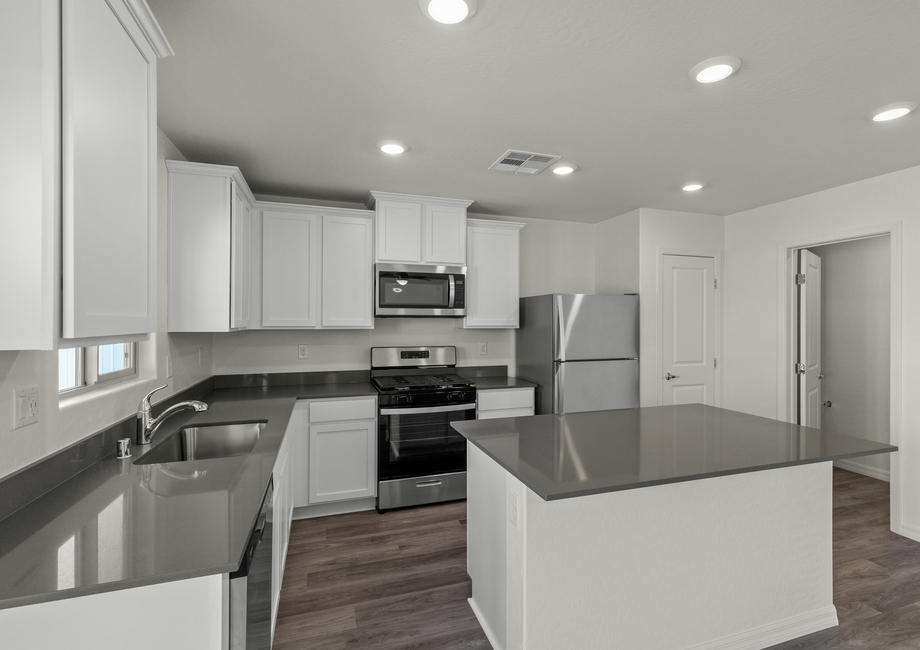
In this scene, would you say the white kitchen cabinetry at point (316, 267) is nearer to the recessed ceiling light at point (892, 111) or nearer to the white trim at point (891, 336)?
the recessed ceiling light at point (892, 111)

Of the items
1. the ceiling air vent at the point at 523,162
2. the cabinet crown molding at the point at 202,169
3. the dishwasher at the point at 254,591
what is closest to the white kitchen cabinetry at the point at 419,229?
the ceiling air vent at the point at 523,162

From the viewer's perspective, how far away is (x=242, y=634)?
119 centimetres

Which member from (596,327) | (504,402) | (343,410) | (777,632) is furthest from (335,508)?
(777,632)

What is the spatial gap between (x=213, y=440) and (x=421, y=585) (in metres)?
1.29

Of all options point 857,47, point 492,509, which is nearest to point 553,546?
point 492,509

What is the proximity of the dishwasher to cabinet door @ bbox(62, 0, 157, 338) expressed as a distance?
670 mm

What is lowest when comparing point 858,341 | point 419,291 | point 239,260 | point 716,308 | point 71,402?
point 71,402

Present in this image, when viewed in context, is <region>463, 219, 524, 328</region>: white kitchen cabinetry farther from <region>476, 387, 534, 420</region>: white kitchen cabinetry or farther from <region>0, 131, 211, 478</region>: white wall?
<region>0, 131, 211, 478</region>: white wall

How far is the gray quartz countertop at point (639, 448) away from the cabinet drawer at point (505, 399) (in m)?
1.25

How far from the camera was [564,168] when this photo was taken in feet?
9.55

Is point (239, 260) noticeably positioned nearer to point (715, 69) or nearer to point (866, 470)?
point (715, 69)

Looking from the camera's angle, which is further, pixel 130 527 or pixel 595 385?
pixel 595 385

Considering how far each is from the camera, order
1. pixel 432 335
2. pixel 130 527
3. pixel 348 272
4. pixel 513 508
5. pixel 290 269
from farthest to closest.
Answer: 1. pixel 432 335
2. pixel 348 272
3. pixel 290 269
4. pixel 513 508
5. pixel 130 527

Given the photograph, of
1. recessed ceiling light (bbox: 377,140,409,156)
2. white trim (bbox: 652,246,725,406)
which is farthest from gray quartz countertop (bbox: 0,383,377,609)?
white trim (bbox: 652,246,725,406)
